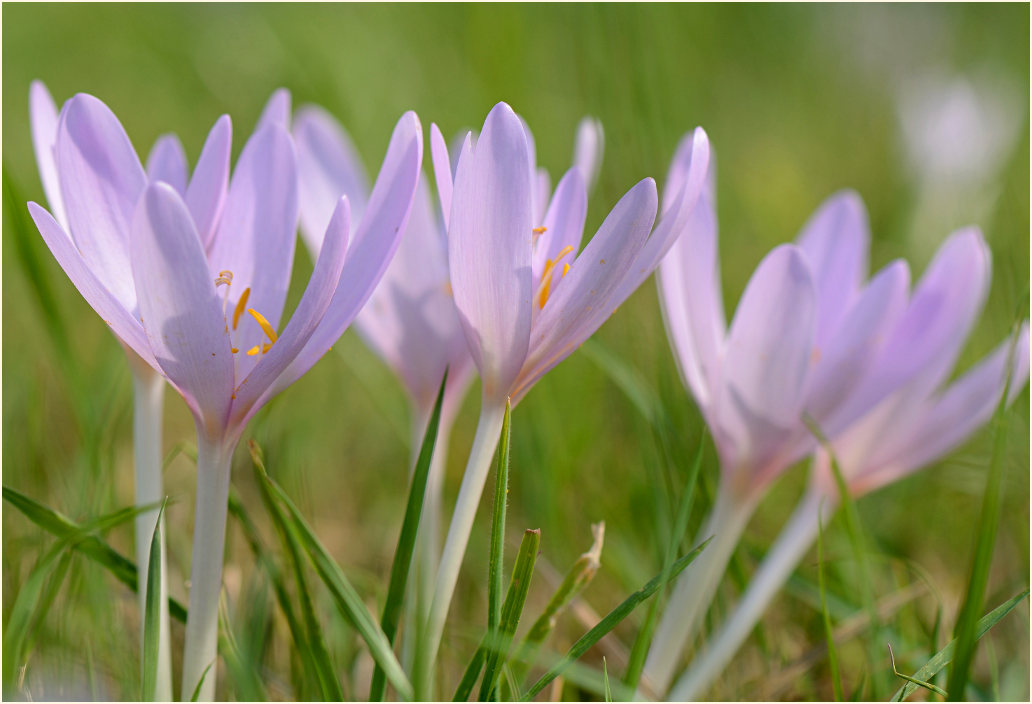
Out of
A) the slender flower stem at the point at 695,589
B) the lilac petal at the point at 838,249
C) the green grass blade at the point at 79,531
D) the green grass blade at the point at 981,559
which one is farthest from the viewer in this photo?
the lilac petal at the point at 838,249

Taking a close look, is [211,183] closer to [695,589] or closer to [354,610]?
[354,610]

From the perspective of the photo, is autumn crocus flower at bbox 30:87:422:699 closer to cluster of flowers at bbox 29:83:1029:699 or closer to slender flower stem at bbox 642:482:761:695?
cluster of flowers at bbox 29:83:1029:699

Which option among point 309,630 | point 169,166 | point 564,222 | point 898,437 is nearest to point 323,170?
point 169,166

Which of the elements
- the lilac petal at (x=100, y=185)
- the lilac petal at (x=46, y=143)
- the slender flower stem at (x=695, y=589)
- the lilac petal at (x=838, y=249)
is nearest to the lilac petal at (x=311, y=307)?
the lilac petal at (x=100, y=185)

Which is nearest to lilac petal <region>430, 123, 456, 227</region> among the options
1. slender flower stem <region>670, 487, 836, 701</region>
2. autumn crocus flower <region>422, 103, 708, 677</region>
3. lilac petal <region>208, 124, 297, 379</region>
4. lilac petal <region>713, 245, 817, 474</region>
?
autumn crocus flower <region>422, 103, 708, 677</region>

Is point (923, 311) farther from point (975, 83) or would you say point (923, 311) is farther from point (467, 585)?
point (975, 83)

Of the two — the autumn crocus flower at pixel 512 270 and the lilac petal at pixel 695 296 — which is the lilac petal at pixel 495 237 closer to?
the autumn crocus flower at pixel 512 270
